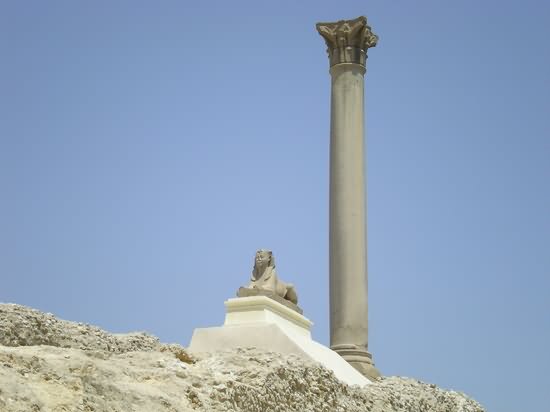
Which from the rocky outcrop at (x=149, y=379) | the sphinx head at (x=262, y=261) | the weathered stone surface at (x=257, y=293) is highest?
the sphinx head at (x=262, y=261)

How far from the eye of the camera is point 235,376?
39.5 feet

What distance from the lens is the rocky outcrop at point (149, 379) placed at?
9.23 m

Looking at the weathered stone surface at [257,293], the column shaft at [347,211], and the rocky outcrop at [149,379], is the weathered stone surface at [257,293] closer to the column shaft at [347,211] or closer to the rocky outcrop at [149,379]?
the rocky outcrop at [149,379]

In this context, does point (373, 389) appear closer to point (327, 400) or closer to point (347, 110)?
point (327, 400)

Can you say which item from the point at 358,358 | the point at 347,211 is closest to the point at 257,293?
the point at 358,358

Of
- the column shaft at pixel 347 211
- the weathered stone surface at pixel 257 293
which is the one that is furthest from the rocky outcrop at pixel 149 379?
the column shaft at pixel 347 211

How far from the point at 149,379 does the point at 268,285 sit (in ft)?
26.2

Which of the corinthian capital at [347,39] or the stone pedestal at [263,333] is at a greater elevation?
the corinthian capital at [347,39]

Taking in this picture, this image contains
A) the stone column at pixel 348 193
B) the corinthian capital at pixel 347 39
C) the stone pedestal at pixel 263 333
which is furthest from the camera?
the corinthian capital at pixel 347 39

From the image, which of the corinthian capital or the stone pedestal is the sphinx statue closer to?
the stone pedestal

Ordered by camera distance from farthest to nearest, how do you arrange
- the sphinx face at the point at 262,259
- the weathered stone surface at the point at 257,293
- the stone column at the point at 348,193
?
the stone column at the point at 348,193
the sphinx face at the point at 262,259
the weathered stone surface at the point at 257,293

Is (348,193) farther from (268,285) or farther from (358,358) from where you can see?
(268,285)

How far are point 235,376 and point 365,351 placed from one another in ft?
37.7

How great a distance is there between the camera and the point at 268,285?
18875mm
